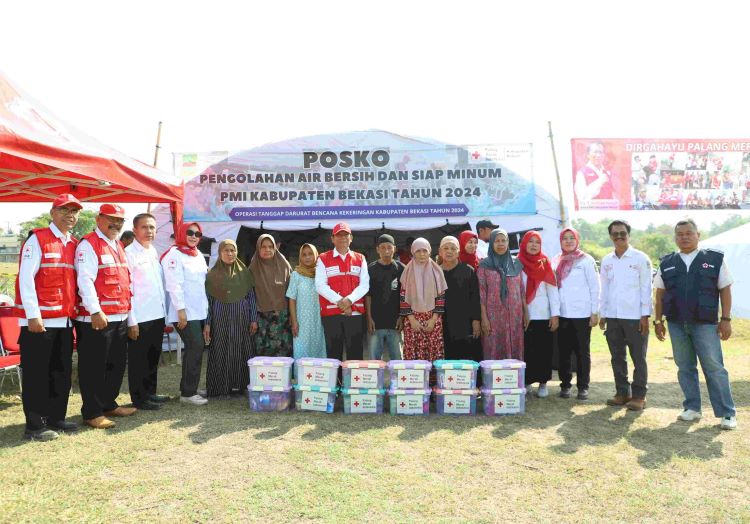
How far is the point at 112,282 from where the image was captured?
355 cm

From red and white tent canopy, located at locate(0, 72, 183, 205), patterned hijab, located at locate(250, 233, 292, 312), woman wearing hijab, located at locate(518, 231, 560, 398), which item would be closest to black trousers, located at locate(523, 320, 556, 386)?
woman wearing hijab, located at locate(518, 231, 560, 398)

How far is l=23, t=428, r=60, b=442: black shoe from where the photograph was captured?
325 cm

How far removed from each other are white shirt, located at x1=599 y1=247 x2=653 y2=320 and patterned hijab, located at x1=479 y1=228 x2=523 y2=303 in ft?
2.44

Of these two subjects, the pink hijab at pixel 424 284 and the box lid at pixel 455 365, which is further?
the pink hijab at pixel 424 284

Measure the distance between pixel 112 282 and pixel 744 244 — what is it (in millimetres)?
10630

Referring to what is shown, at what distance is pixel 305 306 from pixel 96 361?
1588 millimetres

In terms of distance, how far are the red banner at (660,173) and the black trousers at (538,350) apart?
3468 mm

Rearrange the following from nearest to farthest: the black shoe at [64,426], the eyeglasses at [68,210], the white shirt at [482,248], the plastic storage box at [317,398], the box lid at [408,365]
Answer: the eyeglasses at [68,210], the black shoe at [64,426], the box lid at [408,365], the plastic storage box at [317,398], the white shirt at [482,248]

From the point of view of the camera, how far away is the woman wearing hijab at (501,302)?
422cm

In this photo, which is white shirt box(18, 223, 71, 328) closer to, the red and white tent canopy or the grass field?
the grass field

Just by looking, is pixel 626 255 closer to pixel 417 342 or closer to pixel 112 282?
pixel 417 342

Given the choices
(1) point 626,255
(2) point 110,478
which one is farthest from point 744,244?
(2) point 110,478

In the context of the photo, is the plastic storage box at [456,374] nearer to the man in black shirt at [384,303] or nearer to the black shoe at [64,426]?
the man in black shirt at [384,303]

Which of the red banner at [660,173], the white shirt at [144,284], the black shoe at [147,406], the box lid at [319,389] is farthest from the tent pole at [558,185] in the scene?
the black shoe at [147,406]
